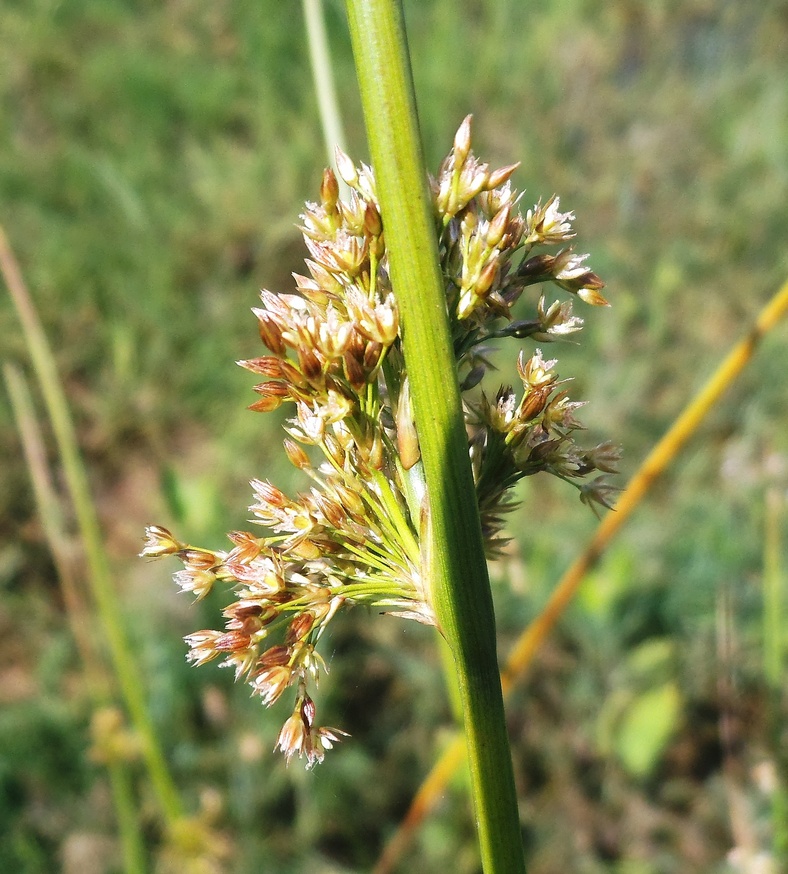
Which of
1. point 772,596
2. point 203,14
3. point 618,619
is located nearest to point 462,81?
point 203,14

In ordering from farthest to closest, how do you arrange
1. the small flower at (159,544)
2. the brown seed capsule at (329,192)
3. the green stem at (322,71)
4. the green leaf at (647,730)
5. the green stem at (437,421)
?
the green leaf at (647,730), the green stem at (322,71), the small flower at (159,544), the brown seed capsule at (329,192), the green stem at (437,421)

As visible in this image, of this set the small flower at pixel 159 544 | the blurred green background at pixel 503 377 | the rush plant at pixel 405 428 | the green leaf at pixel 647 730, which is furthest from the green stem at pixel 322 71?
the green leaf at pixel 647 730

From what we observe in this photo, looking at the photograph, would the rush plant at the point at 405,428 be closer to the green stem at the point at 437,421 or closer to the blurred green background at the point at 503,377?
the green stem at the point at 437,421

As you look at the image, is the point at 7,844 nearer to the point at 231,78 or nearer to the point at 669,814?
the point at 669,814

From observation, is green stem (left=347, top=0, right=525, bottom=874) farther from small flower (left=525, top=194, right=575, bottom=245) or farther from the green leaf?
the green leaf

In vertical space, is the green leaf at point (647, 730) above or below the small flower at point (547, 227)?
A: below

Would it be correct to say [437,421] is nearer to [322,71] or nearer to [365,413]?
[365,413]
